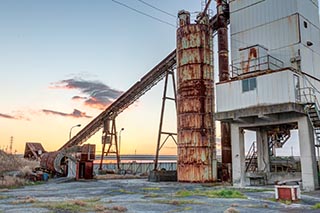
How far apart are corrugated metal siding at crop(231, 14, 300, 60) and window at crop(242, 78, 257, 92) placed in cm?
297

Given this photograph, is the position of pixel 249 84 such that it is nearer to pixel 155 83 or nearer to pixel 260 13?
pixel 260 13

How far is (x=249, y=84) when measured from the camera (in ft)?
64.5

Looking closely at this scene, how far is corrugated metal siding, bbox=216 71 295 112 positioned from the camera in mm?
17953

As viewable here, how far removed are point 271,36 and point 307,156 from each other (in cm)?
811

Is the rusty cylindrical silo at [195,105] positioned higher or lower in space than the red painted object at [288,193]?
higher

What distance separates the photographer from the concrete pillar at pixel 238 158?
20562 mm

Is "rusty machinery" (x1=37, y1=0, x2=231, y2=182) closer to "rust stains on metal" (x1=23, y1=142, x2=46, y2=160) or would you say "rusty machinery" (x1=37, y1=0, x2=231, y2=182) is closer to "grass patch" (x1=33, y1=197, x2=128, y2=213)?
"rust stains on metal" (x1=23, y1=142, x2=46, y2=160)

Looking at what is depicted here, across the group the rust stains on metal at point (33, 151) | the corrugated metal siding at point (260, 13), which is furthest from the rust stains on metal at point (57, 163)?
the rust stains on metal at point (33, 151)

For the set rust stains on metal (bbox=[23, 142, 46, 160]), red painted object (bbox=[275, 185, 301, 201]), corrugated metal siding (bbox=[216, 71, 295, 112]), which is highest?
corrugated metal siding (bbox=[216, 71, 295, 112])

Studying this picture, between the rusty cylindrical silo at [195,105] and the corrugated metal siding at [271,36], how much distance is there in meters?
3.76

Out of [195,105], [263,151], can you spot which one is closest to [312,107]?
[263,151]

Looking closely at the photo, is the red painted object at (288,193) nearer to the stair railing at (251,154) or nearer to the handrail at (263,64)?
the handrail at (263,64)

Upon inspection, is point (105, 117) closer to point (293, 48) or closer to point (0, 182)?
point (0, 182)

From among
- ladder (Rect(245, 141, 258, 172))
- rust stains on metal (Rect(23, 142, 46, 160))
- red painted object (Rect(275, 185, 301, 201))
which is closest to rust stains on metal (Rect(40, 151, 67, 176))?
ladder (Rect(245, 141, 258, 172))
